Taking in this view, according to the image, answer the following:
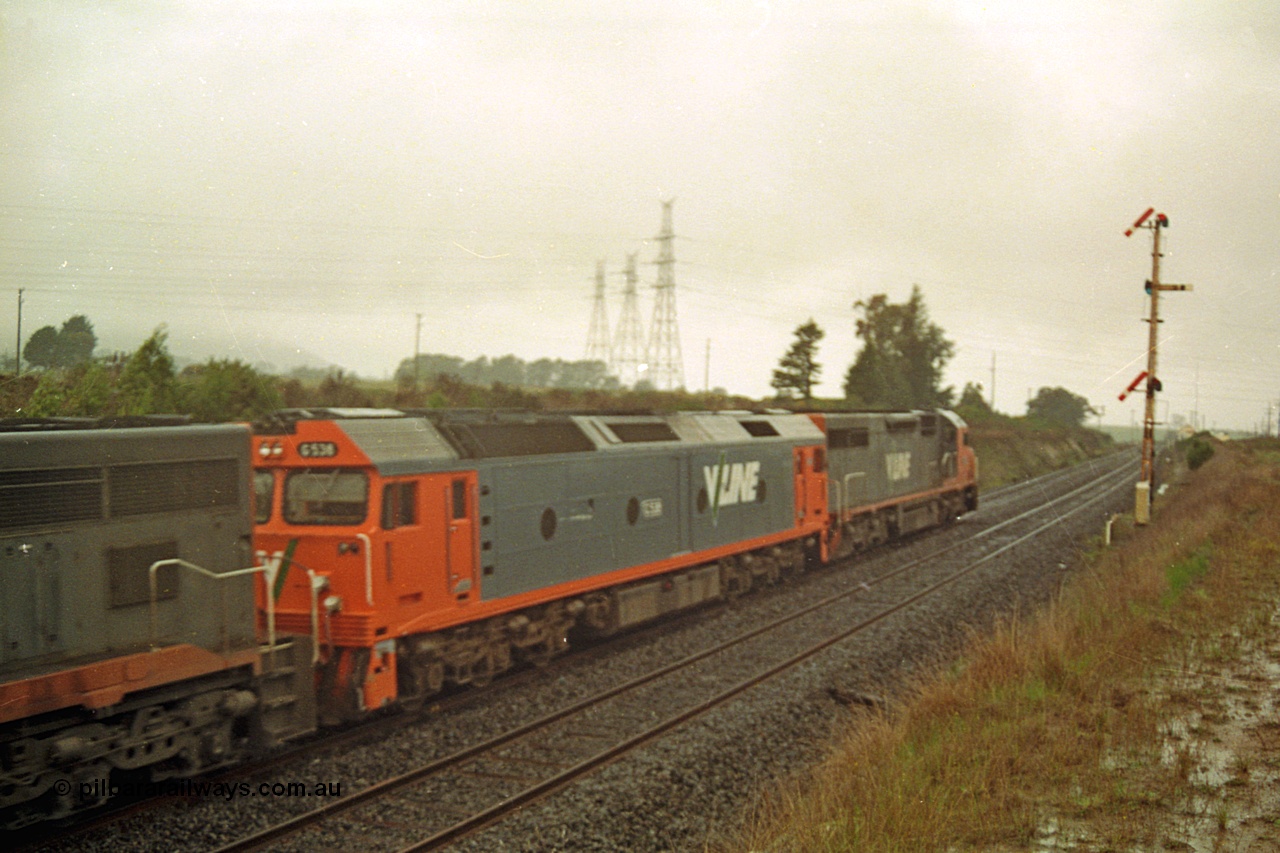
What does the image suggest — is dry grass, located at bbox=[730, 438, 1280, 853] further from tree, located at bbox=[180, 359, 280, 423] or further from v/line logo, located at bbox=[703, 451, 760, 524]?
tree, located at bbox=[180, 359, 280, 423]

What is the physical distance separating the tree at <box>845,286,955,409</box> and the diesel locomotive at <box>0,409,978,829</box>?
3846cm

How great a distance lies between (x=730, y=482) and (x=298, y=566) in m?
9.35

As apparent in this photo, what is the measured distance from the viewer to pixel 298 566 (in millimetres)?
10289

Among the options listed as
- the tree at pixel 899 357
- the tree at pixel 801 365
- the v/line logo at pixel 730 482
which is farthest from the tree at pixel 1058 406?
the v/line logo at pixel 730 482

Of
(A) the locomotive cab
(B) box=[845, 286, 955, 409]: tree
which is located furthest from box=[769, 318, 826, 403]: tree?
(A) the locomotive cab

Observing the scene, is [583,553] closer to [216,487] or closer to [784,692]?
[784,692]

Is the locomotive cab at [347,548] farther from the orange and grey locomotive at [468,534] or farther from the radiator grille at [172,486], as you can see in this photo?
the radiator grille at [172,486]

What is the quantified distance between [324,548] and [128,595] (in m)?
2.37

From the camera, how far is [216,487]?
9.10 meters

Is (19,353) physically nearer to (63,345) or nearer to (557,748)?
(63,345)

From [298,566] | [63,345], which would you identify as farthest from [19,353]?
[298,566]

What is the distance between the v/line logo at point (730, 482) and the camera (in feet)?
55.9

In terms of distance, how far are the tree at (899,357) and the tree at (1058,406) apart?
29.7 metres

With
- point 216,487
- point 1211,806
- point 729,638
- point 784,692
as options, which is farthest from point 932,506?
point 216,487
